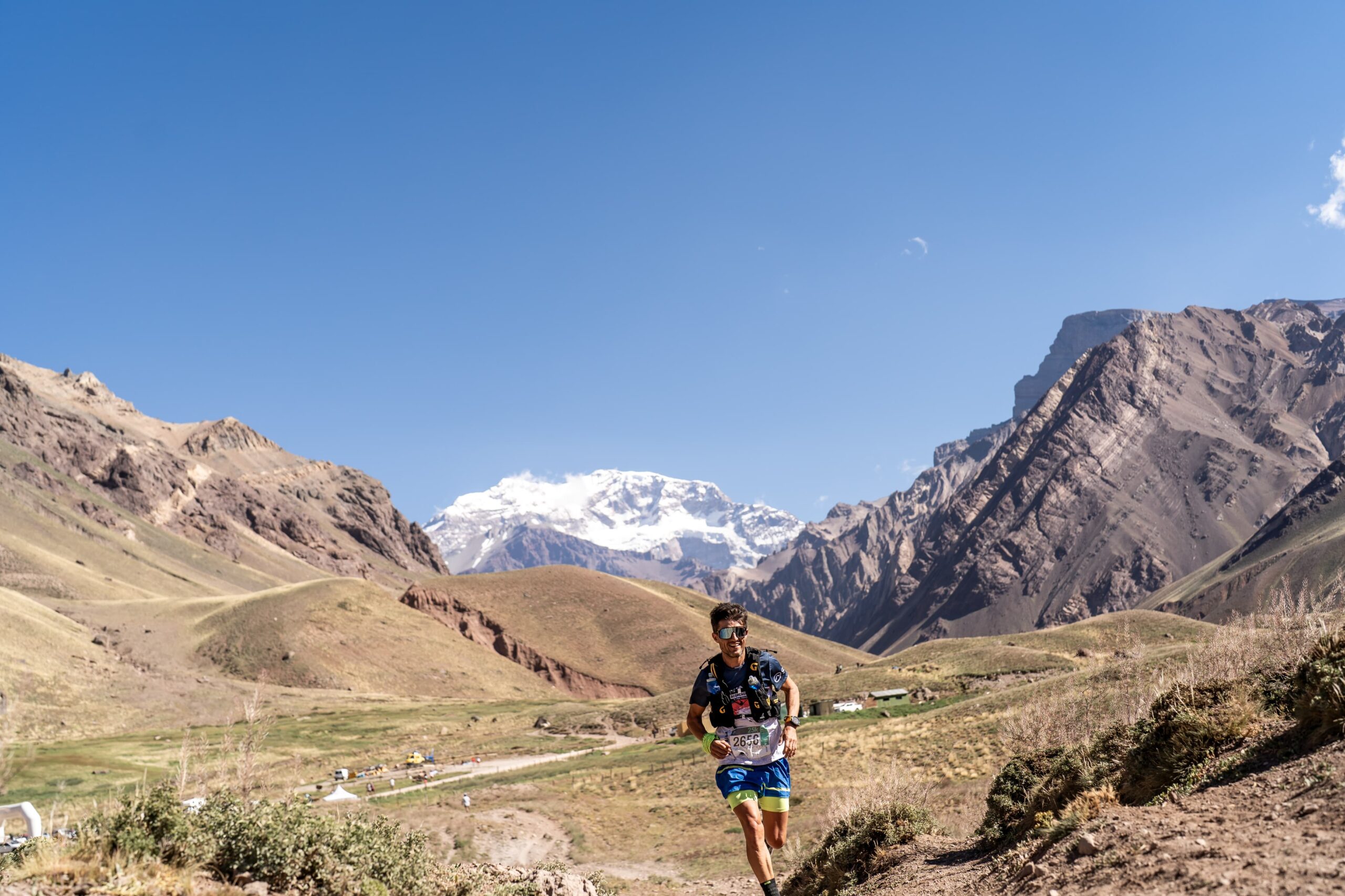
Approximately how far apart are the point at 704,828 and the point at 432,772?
3014 centimetres

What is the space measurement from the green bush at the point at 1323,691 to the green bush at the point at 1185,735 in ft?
2.42

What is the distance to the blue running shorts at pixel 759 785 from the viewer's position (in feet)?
25.7

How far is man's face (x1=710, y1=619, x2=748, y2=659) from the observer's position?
7.93 m

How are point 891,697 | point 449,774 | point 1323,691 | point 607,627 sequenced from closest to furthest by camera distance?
1. point 1323,691
2. point 449,774
3. point 891,697
4. point 607,627

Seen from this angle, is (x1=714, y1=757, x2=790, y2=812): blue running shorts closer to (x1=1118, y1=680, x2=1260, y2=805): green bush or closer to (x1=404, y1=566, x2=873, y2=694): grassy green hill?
(x1=1118, y1=680, x2=1260, y2=805): green bush

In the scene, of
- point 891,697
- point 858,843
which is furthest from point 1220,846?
point 891,697

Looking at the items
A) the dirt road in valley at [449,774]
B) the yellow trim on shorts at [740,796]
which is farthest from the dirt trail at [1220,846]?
the dirt road in valley at [449,774]

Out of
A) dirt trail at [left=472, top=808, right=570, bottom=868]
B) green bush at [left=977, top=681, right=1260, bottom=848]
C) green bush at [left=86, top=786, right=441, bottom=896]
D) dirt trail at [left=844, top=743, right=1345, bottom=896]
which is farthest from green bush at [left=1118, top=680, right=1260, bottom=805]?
dirt trail at [left=472, top=808, right=570, bottom=868]

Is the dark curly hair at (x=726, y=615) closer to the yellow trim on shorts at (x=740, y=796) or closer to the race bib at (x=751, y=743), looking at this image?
the race bib at (x=751, y=743)

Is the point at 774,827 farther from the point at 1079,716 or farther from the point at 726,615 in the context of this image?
the point at 1079,716

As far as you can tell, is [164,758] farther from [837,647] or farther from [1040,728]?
[837,647]

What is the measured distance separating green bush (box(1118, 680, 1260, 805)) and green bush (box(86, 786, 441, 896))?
7.75 meters

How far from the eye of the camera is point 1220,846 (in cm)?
606

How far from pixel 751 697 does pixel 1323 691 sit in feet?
16.8
